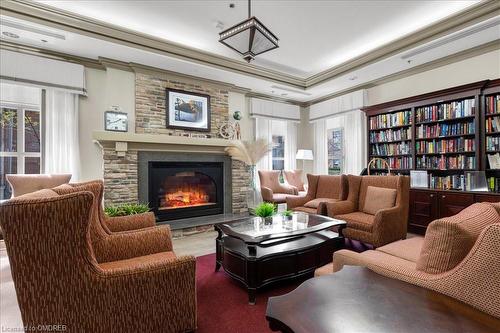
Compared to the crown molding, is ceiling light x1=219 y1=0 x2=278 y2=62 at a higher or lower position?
lower

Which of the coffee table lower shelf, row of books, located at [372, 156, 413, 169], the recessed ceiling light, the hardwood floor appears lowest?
the hardwood floor

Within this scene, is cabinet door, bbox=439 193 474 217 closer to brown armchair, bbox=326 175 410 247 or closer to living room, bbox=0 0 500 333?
living room, bbox=0 0 500 333

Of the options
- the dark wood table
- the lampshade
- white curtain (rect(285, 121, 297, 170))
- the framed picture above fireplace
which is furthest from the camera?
white curtain (rect(285, 121, 297, 170))

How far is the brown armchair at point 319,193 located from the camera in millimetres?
3913

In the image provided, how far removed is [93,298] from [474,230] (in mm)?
1849

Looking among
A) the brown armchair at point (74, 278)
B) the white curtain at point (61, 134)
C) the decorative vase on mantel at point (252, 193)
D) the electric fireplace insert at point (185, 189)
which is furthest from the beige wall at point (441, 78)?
the white curtain at point (61, 134)

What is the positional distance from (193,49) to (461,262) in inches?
163

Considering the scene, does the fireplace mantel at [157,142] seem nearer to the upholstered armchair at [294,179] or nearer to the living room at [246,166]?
the living room at [246,166]

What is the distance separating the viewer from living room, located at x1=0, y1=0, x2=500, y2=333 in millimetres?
1125

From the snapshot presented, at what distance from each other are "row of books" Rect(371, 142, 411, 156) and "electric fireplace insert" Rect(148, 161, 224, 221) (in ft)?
9.86

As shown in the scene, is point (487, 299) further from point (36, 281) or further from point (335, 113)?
point (335, 113)

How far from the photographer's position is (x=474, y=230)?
116 centimetres

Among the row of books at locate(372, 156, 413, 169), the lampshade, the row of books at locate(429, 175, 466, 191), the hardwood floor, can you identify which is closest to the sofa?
the hardwood floor

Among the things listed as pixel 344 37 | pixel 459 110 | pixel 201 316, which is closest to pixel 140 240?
pixel 201 316
